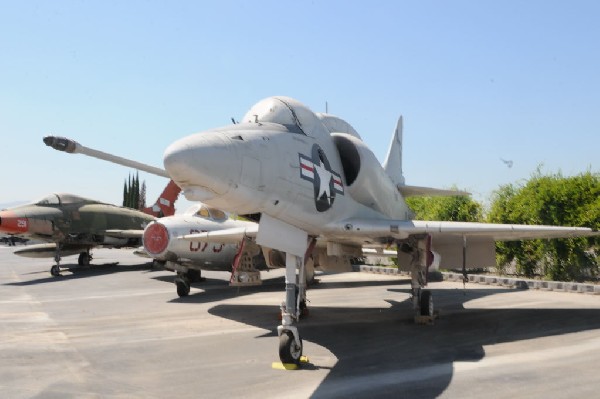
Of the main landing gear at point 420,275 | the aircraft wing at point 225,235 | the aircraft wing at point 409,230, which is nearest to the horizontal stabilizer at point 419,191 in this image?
the main landing gear at point 420,275

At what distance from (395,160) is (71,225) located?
1529 centimetres

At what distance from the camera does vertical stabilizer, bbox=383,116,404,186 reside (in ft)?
53.5

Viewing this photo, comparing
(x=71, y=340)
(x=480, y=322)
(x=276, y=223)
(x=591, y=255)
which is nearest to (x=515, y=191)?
(x=591, y=255)

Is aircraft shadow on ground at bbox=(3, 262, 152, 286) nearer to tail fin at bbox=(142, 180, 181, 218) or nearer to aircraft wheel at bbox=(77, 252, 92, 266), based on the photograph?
aircraft wheel at bbox=(77, 252, 92, 266)

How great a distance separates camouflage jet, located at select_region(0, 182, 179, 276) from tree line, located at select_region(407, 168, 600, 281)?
16896mm

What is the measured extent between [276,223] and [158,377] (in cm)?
262

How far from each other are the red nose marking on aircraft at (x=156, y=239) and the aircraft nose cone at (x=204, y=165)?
8435 millimetres

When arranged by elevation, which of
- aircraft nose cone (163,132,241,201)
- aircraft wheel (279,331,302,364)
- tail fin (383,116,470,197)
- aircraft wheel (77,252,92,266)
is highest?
tail fin (383,116,470,197)

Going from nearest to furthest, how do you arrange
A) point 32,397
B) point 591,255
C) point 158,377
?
1. point 32,397
2. point 158,377
3. point 591,255

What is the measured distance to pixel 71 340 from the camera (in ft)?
28.4

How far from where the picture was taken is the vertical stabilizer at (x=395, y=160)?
1630 centimetres

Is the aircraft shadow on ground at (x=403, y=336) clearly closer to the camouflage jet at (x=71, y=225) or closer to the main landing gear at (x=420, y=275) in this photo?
the main landing gear at (x=420, y=275)

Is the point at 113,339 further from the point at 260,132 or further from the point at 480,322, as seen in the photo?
the point at 480,322

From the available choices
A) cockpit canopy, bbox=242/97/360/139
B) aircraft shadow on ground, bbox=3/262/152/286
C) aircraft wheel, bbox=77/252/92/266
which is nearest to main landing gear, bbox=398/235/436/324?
cockpit canopy, bbox=242/97/360/139
